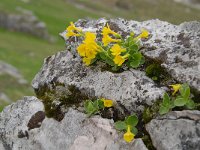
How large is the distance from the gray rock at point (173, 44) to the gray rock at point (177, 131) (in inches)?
16.6

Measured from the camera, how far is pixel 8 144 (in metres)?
7.15

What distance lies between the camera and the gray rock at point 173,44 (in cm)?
611

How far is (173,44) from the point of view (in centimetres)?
659

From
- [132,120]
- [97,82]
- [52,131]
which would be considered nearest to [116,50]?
[97,82]

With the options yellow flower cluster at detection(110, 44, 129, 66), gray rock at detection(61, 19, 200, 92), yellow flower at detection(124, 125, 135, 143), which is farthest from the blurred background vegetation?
yellow flower at detection(124, 125, 135, 143)

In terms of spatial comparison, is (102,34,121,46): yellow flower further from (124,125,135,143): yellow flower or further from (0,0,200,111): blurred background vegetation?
(0,0,200,111): blurred background vegetation

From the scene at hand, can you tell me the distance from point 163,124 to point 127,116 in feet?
2.23

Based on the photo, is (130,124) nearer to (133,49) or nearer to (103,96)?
(103,96)

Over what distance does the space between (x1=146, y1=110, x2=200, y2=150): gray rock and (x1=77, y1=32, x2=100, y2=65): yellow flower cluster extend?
53.5 inches

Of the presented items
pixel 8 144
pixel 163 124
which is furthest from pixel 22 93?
pixel 163 124

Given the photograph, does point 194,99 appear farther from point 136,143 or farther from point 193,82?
point 136,143

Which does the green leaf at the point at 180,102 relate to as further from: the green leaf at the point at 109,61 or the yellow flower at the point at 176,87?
the green leaf at the point at 109,61

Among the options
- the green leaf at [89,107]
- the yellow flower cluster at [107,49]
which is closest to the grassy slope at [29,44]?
the yellow flower cluster at [107,49]

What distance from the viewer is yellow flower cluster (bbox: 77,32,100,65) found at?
21.5 ft
